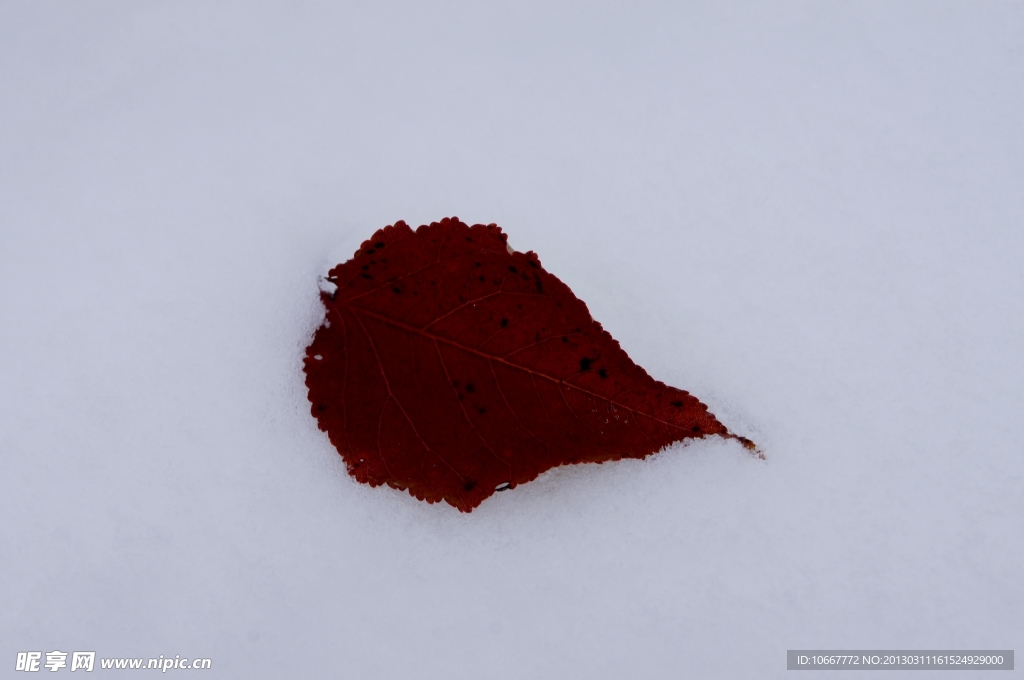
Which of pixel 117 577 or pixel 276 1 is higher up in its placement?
pixel 276 1

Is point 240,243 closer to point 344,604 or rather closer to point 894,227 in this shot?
point 344,604

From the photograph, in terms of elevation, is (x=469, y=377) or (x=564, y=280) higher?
(x=564, y=280)

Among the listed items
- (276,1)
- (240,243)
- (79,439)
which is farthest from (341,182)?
(79,439)
